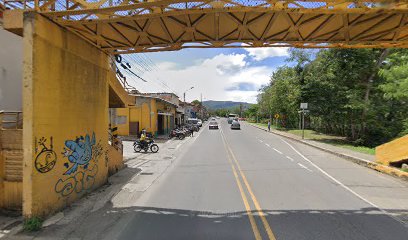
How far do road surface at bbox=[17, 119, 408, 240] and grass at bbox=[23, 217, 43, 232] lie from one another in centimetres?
41

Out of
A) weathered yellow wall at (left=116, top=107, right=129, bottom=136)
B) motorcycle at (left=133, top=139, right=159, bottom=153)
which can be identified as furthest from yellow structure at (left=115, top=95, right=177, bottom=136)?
motorcycle at (left=133, top=139, right=159, bottom=153)

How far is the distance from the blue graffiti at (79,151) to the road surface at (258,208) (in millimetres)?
1507

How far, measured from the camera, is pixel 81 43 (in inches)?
360

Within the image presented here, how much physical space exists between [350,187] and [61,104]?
31.4 feet

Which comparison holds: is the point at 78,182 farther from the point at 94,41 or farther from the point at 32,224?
the point at 94,41

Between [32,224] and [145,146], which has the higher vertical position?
[145,146]

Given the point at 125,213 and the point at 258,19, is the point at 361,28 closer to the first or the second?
the point at 258,19

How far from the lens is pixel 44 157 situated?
725 cm

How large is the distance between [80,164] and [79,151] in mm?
384

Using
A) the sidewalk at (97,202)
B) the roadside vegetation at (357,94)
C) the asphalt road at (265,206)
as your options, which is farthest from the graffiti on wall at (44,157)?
the roadside vegetation at (357,94)

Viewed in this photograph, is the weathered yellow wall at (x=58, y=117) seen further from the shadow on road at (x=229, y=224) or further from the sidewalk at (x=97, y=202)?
the shadow on road at (x=229, y=224)

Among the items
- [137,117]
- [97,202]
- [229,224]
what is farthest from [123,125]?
[229,224]

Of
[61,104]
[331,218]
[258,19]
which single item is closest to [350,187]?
[331,218]

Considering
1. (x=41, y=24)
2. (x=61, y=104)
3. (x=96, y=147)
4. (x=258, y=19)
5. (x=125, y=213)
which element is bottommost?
(x=125, y=213)
